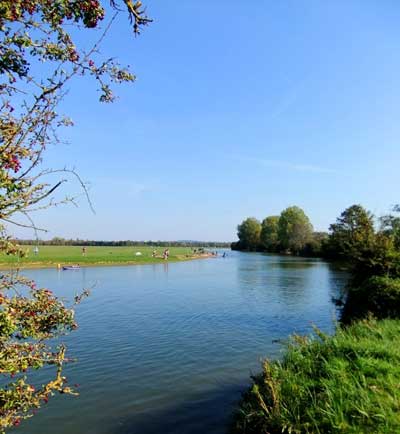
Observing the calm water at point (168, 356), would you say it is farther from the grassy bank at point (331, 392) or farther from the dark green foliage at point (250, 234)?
the dark green foliage at point (250, 234)

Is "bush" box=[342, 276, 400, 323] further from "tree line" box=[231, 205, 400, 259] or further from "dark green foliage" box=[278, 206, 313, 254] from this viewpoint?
"dark green foliage" box=[278, 206, 313, 254]

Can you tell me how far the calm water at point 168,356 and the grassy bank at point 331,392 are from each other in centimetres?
→ 193

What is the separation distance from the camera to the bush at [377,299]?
12919mm

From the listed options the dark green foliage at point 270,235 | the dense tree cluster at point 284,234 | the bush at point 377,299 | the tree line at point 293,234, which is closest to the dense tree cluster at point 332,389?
the bush at point 377,299

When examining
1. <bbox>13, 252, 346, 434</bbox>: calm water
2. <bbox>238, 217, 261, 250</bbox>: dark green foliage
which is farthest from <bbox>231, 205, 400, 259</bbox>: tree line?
<bbox>13, 252, 346, 434</bbox>: calm water

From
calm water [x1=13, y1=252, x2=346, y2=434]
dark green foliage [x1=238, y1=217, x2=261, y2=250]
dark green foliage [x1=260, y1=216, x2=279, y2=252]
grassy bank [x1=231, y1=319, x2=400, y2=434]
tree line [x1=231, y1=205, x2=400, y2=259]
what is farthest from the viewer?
dark green foliage [x1=238, y1=217, x2=261, y2=250]

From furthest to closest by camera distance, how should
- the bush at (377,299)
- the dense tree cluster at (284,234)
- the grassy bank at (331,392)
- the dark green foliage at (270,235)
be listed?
the dark green foliage at (270,235)
the dense tree cluster at (284,234)
the bush at (377,299)
the grassy bank at (331,392)

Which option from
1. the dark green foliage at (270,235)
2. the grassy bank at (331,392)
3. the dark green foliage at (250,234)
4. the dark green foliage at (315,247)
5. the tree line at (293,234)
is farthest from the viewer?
the dark green foliage at (250,234)

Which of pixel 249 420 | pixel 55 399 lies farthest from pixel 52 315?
pixel 55 399

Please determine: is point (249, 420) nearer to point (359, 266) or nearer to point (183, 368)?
point (183, 368)

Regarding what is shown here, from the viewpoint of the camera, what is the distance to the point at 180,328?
1658 centimetres

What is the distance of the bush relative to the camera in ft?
42.4

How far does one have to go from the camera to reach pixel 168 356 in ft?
41.2

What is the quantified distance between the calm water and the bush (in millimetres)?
1223
